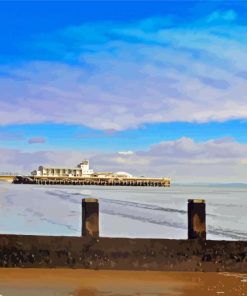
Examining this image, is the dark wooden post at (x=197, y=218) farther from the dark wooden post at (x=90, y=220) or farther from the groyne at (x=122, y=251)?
the dark wooden post at (x=90, y=220)

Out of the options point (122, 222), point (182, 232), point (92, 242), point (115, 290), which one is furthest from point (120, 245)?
point (122, 222)

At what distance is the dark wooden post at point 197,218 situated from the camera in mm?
11016

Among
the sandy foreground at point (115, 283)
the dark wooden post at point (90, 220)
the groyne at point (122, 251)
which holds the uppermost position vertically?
the dark wooden post at point (90, 220)

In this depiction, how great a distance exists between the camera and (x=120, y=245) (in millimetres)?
11086

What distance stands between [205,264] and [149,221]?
27910 millimetres

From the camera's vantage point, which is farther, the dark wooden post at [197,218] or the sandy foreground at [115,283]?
the dark wooden post at [197,218]

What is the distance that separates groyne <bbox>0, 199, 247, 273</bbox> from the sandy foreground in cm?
16

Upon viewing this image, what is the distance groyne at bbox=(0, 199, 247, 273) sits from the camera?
11.1 m

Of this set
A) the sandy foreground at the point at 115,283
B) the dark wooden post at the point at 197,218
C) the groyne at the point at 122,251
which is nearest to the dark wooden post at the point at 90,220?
the groyne at the point at 122,251

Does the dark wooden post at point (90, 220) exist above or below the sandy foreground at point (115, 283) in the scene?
above

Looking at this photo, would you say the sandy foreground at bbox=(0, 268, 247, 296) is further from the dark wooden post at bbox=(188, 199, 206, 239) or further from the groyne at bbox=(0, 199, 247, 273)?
the dark wooden post at bbox=(188, 199, 206, 239)

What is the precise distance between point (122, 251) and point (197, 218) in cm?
151

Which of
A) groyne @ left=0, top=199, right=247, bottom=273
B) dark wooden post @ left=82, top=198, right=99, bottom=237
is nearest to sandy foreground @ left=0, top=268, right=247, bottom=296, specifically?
groyne @ left=0, top=199, right=247, bottom=273

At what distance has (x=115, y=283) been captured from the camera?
1018 cm
